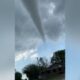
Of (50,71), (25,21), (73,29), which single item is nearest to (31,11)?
(25,21)

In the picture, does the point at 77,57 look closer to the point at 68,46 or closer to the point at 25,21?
the point at 68,46

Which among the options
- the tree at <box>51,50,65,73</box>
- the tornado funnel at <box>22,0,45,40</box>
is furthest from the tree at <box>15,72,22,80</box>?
the tornado funnel at <box>22,0,45,40</box>

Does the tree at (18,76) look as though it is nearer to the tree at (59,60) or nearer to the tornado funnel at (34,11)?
the tree at (59,60)

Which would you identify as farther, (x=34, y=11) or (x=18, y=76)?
(x=34, y=11)

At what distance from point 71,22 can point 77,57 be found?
55cm

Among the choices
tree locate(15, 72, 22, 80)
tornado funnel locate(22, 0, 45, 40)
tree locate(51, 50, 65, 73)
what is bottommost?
tree locate(15, 72, 22, 80)

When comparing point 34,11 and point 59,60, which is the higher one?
point 34,11

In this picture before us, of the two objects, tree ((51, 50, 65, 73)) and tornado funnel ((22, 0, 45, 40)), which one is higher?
tornado funnel ((22, 0, 45, 40))

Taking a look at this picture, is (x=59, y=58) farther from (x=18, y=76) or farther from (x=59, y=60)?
(x=18, y=76)

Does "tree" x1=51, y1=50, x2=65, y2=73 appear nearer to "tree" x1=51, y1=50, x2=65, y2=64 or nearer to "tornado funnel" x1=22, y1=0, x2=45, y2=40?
"tree" x1=51, y1=50, x2=65, y2=64

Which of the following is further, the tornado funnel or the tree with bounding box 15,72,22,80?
the tornado funnel

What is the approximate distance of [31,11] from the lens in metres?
3.35

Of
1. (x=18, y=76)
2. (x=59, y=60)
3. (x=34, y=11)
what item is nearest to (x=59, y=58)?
(x=59, y=60)

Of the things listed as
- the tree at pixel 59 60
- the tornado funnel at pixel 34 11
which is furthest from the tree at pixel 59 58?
the tornado funnel at pixel 34 11
